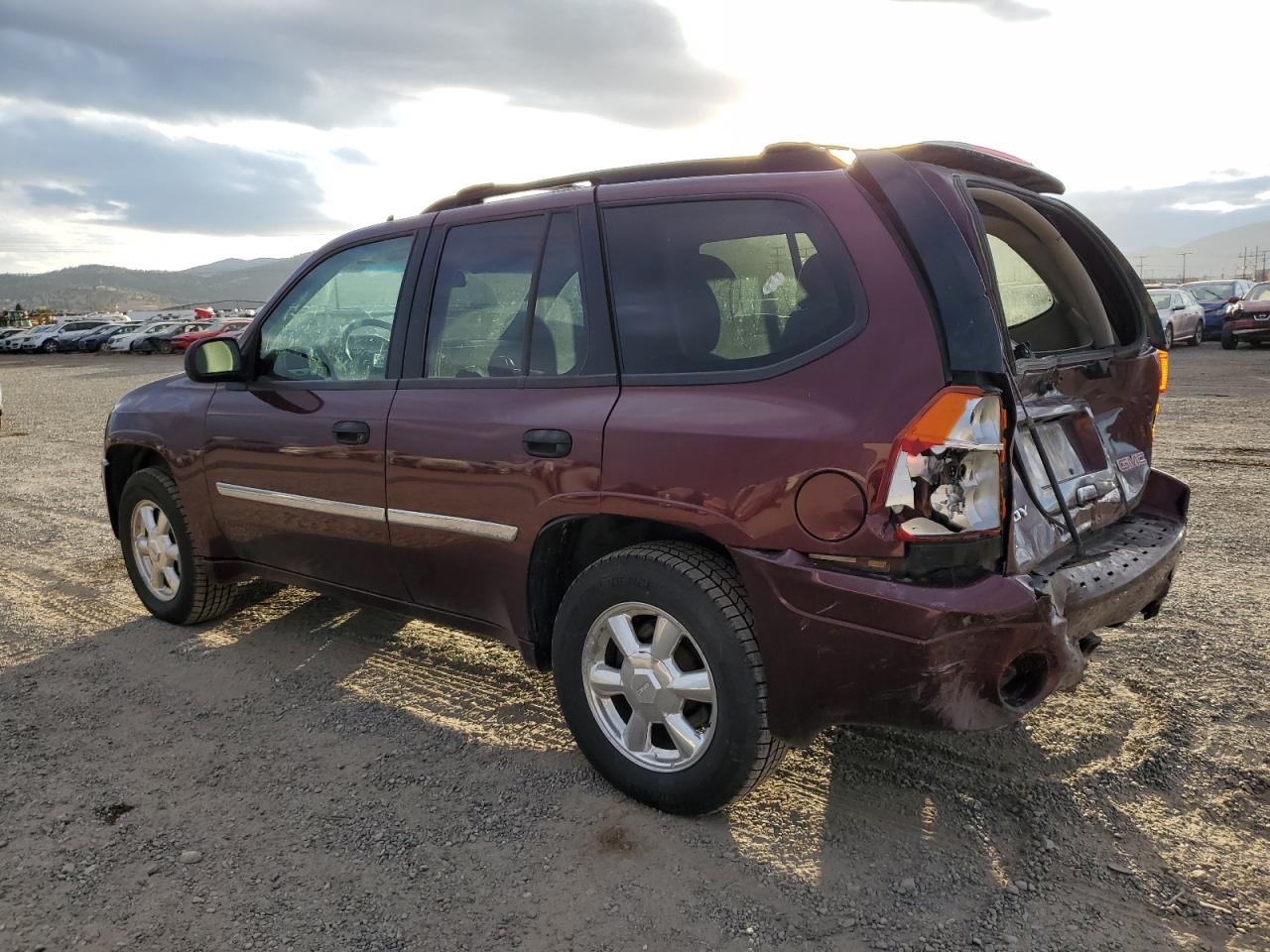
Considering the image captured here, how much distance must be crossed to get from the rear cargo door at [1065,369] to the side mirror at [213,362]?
309 centimetres

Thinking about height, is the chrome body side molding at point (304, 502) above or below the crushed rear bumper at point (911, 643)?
above

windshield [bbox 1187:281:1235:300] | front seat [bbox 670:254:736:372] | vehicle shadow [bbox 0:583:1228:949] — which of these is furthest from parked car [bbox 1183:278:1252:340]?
front seat [bbox 670:254:736:372]

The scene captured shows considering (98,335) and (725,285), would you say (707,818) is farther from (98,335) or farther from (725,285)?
(98,335)

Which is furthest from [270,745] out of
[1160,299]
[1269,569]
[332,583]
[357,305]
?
[1160,299]

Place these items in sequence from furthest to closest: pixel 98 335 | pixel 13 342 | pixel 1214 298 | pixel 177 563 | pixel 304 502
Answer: pixel 13 342
pixel 98 335
pixel 1214 298
pixel 177 563
pixel 304 502

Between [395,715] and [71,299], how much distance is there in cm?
22761

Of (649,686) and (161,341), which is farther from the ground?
(161,341)

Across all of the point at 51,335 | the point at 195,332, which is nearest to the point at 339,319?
the point at 195,332

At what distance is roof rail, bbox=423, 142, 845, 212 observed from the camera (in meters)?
2.83

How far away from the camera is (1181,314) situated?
22.9m

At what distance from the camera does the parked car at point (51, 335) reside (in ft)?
152

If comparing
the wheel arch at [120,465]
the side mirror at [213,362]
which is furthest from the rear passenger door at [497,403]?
the wheel arch at [120,465]

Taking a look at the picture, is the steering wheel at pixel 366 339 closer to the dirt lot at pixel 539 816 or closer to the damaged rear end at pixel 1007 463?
the dirt lot at pixel 539 816

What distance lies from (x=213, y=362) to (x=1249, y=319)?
2316 centimetres
